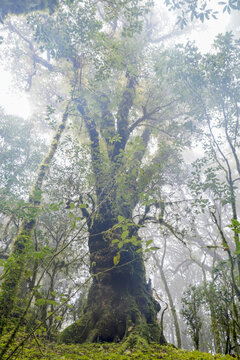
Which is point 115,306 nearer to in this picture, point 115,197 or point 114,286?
point 114,286

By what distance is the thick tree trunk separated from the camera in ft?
18.9

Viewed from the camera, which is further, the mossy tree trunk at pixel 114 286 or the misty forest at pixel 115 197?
the mossy tree trunk at pixel 114 286

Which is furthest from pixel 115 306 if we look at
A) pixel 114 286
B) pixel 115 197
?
pixel 115 197

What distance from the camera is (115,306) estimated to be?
6273mm

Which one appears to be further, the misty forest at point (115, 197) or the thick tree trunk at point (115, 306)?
the thick tree trunk at point (115, 306)

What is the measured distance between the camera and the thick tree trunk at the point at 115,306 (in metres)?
5.77

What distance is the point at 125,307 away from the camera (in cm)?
621

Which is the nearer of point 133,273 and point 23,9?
point 23,9

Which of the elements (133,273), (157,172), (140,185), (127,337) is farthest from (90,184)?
(127,337)

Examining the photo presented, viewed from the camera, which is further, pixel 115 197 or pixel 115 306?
pixel 115 197

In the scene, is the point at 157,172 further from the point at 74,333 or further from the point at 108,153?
the point at 74,333

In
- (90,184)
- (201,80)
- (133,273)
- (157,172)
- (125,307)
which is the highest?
(201,80)

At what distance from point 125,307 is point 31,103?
15.7 meters

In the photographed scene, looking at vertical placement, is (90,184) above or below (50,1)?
below
